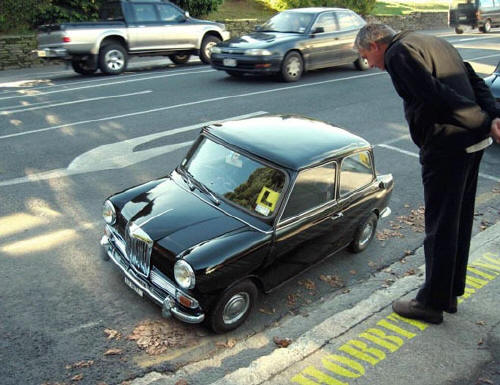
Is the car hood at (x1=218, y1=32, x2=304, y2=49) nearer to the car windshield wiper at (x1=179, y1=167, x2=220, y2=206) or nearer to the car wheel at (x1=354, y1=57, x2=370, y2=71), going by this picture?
the car wheel at (x1=354, y1=57, x2=370, y2=71)

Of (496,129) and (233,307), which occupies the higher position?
(496,129)

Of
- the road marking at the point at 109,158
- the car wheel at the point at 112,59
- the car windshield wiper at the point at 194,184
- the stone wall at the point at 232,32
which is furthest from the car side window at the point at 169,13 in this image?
the car windshield wiper at the point at 194,184

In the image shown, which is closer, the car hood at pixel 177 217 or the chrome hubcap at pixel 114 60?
the car hood at pixel 177 217

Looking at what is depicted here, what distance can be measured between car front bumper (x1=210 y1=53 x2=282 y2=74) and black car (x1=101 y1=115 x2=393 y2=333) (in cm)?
764

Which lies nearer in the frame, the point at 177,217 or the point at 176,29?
the point at 177,217

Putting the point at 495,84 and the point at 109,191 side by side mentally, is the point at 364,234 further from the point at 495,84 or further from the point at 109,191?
the point at 495,84

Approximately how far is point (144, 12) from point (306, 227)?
1267cm

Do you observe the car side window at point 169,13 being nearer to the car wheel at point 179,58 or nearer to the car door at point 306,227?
the car wheel at point 179,58

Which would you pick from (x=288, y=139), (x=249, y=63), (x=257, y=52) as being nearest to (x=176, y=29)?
(x=249, y=63)

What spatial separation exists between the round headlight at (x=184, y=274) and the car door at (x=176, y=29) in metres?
12.8

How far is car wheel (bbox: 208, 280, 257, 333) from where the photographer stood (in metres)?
4.01

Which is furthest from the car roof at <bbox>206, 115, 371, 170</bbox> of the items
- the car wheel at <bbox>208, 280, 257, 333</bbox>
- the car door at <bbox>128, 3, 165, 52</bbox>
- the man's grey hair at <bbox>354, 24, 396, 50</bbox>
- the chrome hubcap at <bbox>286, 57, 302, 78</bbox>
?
the car door at <bbox>128, 3, 165, 52</bbox>

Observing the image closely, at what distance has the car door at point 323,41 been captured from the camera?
1376 cm

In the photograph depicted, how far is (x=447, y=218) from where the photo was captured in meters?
3.65
